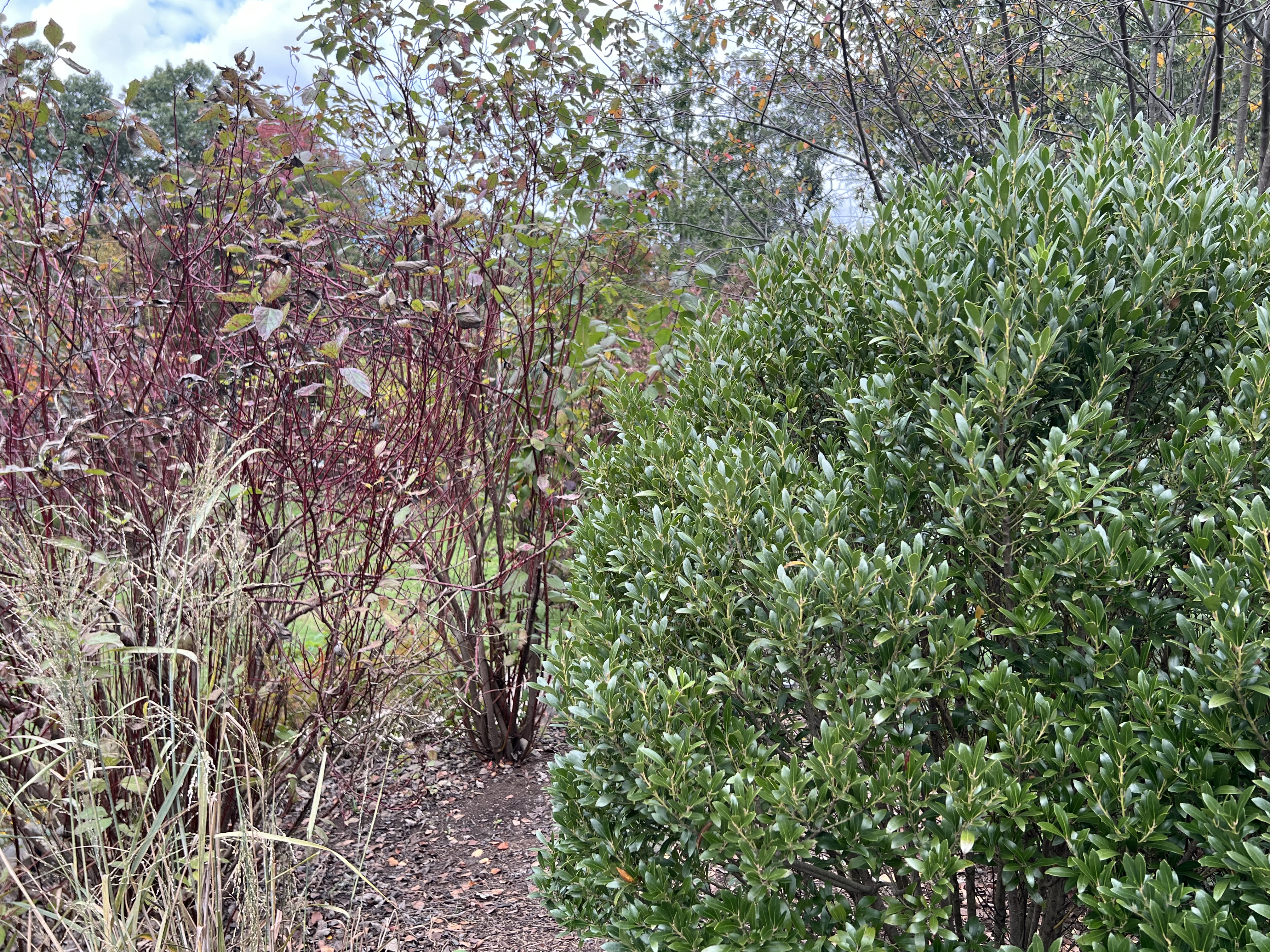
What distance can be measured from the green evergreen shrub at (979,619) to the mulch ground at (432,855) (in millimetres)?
1009

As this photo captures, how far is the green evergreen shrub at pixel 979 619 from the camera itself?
1445 mm

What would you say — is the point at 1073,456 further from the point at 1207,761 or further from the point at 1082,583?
the point at 1207,761

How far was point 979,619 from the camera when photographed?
168 centimetres

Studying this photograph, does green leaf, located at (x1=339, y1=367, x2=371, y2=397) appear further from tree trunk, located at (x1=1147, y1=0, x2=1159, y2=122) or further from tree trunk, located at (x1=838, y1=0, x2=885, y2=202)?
tree trunk, located at (x1=1147, y1=0, x2=1159, y2=122)

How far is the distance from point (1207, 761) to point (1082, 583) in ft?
1.08

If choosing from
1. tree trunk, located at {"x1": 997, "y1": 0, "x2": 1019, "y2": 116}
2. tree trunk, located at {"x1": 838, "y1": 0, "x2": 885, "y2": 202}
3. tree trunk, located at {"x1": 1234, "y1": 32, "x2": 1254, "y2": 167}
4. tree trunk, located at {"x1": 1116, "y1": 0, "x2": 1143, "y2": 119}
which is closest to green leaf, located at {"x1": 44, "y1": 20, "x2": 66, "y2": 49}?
tree trunk, located at {"x1": 838, "y1": 0, "x2": 885, "y2": 202}

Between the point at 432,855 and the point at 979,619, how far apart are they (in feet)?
8.62

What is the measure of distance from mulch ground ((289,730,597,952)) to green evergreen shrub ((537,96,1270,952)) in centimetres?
101

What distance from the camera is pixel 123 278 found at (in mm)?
4566

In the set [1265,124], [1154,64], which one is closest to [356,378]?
[1265,124]

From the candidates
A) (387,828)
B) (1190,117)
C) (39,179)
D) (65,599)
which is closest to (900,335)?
(1190,117)

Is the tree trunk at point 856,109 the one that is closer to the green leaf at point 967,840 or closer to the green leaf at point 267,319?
the green leaf at point 267,319

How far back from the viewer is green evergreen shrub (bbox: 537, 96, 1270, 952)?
1445 mm

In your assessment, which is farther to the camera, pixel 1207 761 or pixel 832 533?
pixel 832 533
